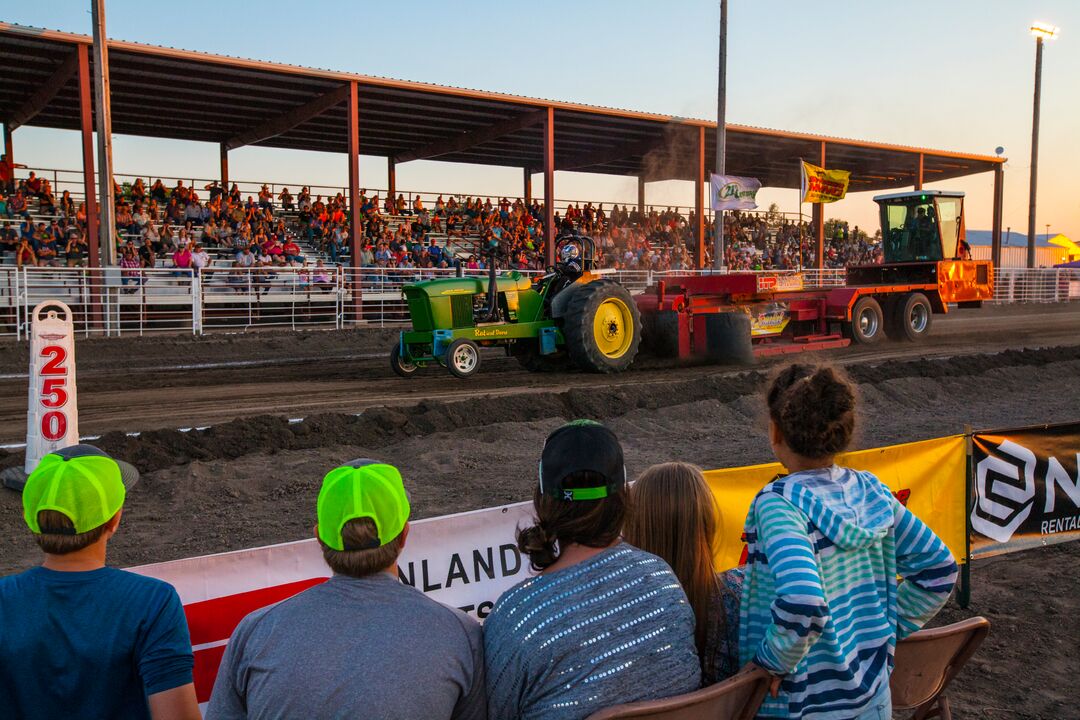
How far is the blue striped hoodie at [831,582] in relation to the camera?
227 centimetres

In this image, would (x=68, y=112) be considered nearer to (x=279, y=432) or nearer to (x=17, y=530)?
(x=279, y=432)

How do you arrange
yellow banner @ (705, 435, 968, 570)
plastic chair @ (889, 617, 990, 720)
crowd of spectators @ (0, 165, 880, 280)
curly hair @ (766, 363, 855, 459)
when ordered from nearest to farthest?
curly hair @ (766, 363, 855, 459), plastic chair @ (889, 617, 990, 720), yellow banner @ (705, 435, 968, 570), crowd of spectators @ (0, 165, 880, 280)

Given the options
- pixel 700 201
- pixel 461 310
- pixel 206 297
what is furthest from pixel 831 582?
pixel 700 201

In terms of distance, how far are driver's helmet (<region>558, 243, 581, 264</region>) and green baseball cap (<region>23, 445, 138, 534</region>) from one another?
1084 centimetres

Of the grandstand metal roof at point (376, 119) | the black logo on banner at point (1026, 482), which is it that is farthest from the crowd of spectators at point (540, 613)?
the grandstand metal roof at point (376, 119)

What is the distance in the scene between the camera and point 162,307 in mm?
19078

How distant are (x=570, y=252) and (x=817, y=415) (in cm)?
1049

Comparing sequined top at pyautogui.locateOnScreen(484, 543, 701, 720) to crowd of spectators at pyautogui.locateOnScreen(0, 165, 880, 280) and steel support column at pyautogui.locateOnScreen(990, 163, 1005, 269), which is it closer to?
crowd of spectators at pyautogui.locateOnScreen(0, 165, 880, 280)

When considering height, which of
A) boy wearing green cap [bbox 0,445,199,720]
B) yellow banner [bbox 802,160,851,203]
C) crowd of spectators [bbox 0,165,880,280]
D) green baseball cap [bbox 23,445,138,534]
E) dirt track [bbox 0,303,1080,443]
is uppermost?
yellow banner [bbox 802,160,851,203]

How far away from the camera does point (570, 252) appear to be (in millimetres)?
12852

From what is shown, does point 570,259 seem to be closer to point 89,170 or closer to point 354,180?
point 354,180

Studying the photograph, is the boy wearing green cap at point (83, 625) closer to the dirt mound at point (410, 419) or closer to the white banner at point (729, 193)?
the dirt mound at point (410, 419)

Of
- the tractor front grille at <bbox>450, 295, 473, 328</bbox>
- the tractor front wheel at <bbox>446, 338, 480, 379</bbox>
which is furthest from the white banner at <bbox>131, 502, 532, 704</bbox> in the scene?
the tractor front grille at <bbox>450, 295, 473, 328</bbox>

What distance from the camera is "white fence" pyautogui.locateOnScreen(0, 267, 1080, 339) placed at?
17594 millimetres
